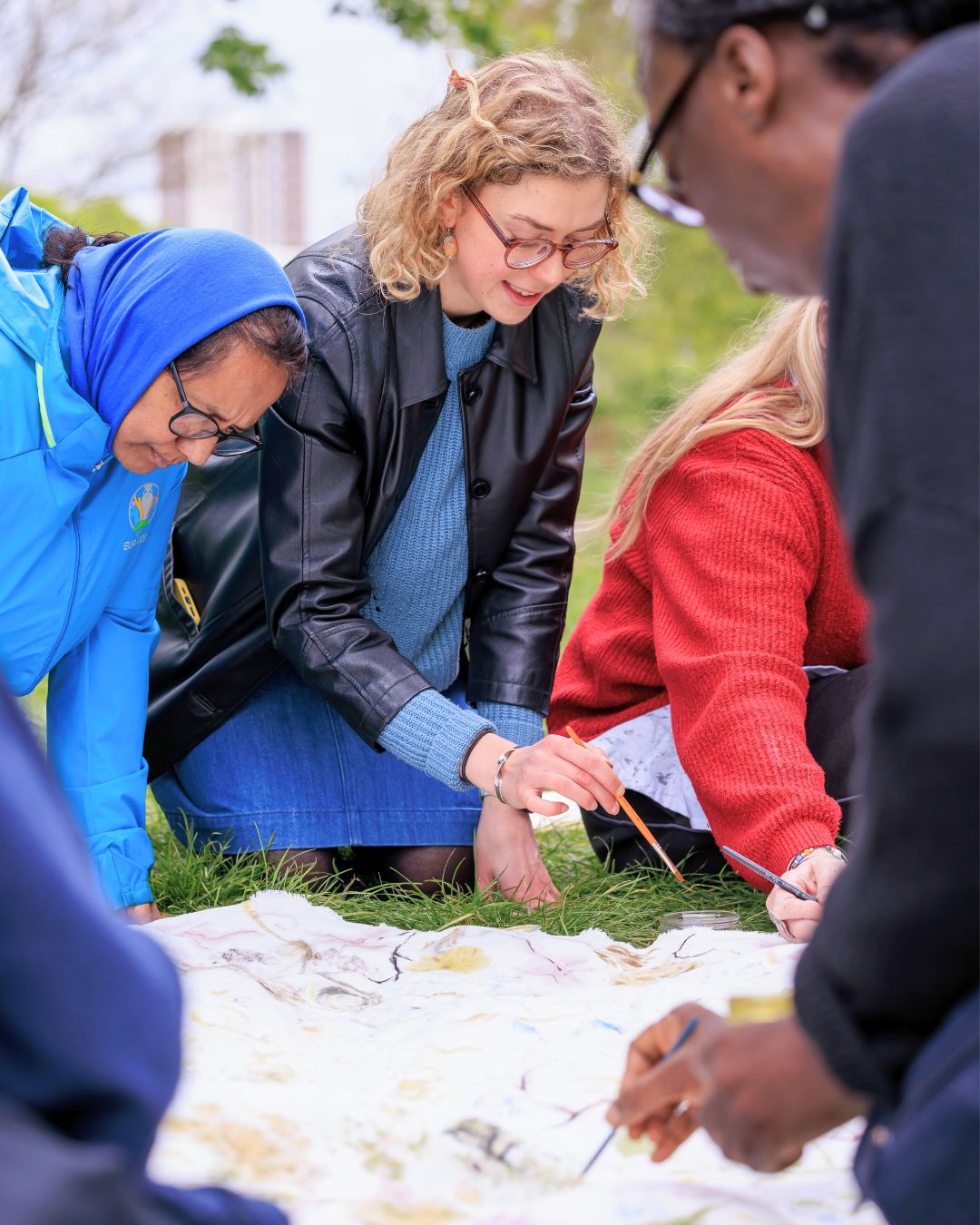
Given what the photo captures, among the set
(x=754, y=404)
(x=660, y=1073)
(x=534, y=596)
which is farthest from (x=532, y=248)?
(x=660, y=1073)

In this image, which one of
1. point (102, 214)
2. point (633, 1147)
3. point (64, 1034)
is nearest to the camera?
point (64, 1034)

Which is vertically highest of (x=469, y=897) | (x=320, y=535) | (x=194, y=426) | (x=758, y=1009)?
(x=194, y=426)

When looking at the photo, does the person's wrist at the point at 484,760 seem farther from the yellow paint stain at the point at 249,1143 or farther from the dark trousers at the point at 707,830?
the yellow paint stain at the point at 249,1143

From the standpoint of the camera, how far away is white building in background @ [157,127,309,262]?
480 inches

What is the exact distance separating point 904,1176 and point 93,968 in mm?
611

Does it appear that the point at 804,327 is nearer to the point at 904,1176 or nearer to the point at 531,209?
the point at 531,209

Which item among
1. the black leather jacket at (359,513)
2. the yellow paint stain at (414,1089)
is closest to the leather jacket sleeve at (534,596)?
the black leather jacket at (359,513)

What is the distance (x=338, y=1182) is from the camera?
1.55 meters

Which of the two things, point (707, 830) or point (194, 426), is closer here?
point (194, 426)

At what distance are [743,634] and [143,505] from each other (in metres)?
1.13

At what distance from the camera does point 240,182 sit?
63.9 ft

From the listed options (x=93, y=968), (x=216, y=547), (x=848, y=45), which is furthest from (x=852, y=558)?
(x=216, y=547)

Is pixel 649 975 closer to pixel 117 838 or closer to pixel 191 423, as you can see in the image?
pixel 117 838

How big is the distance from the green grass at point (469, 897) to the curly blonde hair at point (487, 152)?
45.7 inches
